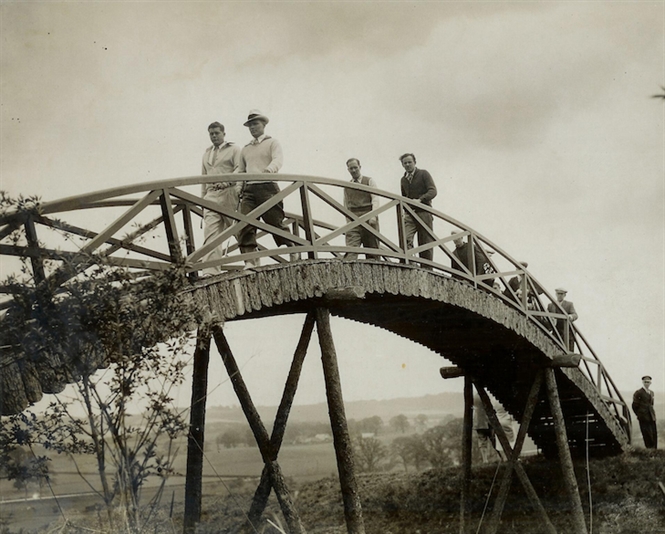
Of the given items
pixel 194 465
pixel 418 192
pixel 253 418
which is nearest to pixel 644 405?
pixel 418 192

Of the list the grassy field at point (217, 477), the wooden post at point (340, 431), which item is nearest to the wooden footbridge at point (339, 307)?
the wooden post at point (340, 431)

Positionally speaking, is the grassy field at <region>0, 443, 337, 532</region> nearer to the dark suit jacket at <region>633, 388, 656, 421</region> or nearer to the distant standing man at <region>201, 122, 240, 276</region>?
the distant standing man at <region>201, 122, 240, 276</region>

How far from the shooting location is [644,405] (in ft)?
47.2

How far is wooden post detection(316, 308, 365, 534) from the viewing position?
7559 mm

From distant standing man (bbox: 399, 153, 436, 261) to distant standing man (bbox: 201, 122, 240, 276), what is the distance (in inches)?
108

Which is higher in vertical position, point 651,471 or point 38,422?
point 38,422

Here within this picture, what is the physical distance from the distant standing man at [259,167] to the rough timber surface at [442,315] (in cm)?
53

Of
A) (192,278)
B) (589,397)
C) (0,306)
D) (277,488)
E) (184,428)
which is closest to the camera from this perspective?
(0,306)

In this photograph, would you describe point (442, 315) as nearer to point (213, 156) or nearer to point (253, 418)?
point (253, 418)

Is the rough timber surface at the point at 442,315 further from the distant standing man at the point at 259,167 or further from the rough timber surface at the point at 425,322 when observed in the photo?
the distant standing man at the point at 259,167

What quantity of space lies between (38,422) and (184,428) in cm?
105

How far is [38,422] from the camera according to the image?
565cm

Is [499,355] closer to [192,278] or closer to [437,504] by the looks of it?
[437,504]

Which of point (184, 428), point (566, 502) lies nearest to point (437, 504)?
point (566, 502)
